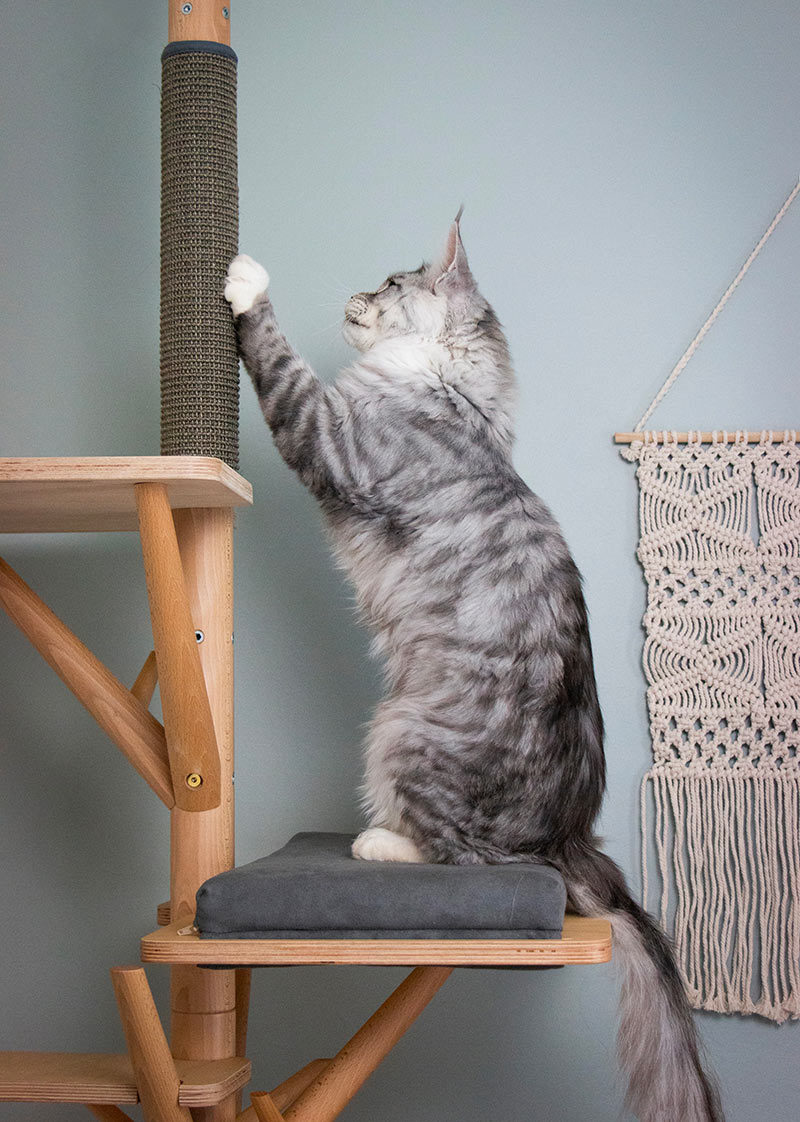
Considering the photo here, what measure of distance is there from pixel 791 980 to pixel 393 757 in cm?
102

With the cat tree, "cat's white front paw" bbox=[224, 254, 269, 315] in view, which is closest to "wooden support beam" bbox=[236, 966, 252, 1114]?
the cat tree

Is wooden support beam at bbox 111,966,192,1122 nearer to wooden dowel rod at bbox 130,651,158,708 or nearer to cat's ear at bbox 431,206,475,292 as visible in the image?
wooden dowel rod at bbox 130,651,158,708

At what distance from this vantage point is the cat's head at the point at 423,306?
177 cm

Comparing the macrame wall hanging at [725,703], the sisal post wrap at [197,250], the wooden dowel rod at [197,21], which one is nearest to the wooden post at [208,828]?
the sisal post wrap at [197,250]

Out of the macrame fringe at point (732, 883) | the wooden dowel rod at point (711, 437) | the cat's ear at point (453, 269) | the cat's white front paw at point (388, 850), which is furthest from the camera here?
the wooden dowel rod at point (711, 437)

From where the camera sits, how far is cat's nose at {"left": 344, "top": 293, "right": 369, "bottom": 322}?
1.83 meters

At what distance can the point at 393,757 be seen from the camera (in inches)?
58.3

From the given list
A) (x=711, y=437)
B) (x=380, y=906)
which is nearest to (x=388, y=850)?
(x=380, y=906)

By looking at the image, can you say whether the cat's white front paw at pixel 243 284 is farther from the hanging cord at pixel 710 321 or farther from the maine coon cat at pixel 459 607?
the hanging cord at pixel 710 321

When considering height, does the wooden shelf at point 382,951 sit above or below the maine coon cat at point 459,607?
below

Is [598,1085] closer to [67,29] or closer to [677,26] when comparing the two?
[677,26]

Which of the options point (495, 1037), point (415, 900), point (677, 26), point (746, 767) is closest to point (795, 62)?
point (677, 26)

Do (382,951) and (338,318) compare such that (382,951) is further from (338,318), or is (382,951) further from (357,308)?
(338,318)

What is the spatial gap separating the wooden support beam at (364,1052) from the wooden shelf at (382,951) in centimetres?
18
